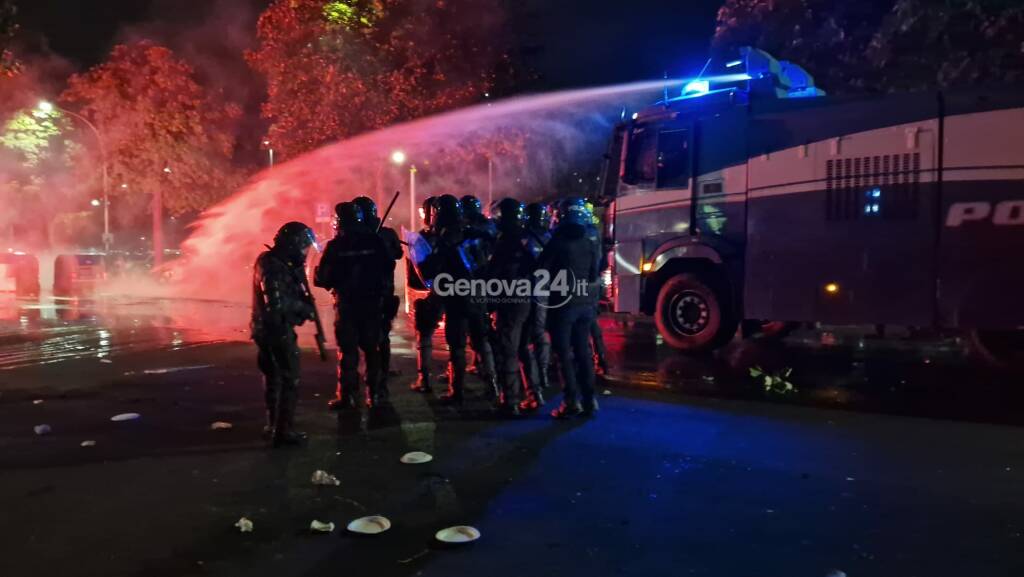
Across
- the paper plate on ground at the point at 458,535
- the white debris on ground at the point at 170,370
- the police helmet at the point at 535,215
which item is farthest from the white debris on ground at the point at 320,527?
the white debris on ground at the point at 170,370

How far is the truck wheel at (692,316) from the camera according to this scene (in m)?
9.84

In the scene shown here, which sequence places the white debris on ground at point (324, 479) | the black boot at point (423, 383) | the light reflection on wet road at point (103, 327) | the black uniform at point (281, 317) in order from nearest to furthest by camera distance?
the white debris on ground at point (324, 479), the black uniform at point (281, 317), the black boot at point (423, 383), the light reflection on wet road at point (103, 327)

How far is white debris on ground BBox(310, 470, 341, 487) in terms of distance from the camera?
193 inches

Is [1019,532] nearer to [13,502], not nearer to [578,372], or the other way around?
[578,372]

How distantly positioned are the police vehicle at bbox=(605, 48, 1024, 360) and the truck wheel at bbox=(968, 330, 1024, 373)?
0.06 ft

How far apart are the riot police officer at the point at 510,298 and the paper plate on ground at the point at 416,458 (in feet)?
4.27

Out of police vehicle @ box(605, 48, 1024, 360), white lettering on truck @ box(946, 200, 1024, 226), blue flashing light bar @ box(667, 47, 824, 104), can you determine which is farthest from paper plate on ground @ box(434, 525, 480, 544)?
blue flashing light bar @ box(667, 47, 824, 104)

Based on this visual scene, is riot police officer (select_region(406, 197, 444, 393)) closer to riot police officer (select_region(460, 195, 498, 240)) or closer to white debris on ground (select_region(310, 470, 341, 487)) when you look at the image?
riot police officer (select_region(460, 195, 498, 240))

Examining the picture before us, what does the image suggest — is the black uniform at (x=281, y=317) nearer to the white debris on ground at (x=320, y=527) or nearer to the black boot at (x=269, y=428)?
the black boot at (x=269, y=428)

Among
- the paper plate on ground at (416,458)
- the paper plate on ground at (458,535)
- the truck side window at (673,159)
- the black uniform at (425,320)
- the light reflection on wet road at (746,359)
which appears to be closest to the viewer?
the paper plate on ground at (458,535)

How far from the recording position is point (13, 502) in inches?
181

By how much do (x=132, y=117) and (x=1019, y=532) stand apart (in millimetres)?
29611

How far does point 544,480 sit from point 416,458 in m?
0.99

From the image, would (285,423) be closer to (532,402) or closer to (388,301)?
(388,301)
